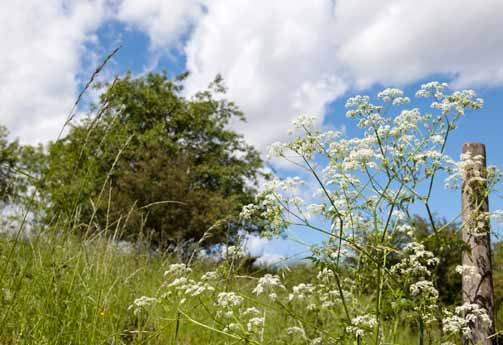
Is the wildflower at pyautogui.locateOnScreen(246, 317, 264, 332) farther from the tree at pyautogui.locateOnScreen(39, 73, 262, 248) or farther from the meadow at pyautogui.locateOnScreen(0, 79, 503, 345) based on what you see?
the tree at pyautogui.locateOnScreen(39, 73, 262, 248)

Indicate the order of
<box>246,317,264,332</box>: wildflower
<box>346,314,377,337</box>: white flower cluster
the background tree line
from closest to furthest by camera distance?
<box>346,314,377,337</box>: white flower cluster → <box>246,317,264,332</box>: wildflower → the background tree line

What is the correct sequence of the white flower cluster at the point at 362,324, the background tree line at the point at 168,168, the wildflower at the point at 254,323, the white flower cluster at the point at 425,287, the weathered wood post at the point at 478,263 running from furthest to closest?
the background tree line at the point at 168,168 → the weathered wood post at the point at 478,263 → the white flower cluster at the point at 425,287 → the wildflower at the point at 254,323 → the white flower cluster at the point at 362,324

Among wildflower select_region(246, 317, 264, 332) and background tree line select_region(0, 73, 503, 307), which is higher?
background tree line select_region(0, 73, 503, 307)

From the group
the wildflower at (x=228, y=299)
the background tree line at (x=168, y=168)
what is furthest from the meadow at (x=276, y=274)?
the background tree line at (x=168, y=168)

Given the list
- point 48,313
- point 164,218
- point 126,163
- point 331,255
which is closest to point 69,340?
point 48,313

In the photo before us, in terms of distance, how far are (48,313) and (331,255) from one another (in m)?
2.00

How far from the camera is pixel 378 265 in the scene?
10.6ft

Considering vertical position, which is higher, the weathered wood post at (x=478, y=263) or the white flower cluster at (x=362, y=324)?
the weathered wood post at (x=478, y=263)

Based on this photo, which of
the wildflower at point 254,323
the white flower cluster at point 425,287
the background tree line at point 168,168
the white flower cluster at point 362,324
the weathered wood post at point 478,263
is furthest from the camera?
the background tree line at point 168,168

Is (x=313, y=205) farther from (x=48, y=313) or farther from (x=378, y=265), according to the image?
(x=48, y=313)

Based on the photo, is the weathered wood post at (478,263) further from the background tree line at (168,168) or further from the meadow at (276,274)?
the background tree line at (168,168)

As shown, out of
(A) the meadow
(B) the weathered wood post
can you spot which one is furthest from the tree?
(B) the weathered wood post

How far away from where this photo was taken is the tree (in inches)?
608

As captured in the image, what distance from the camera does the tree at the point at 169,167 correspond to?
608 inches
